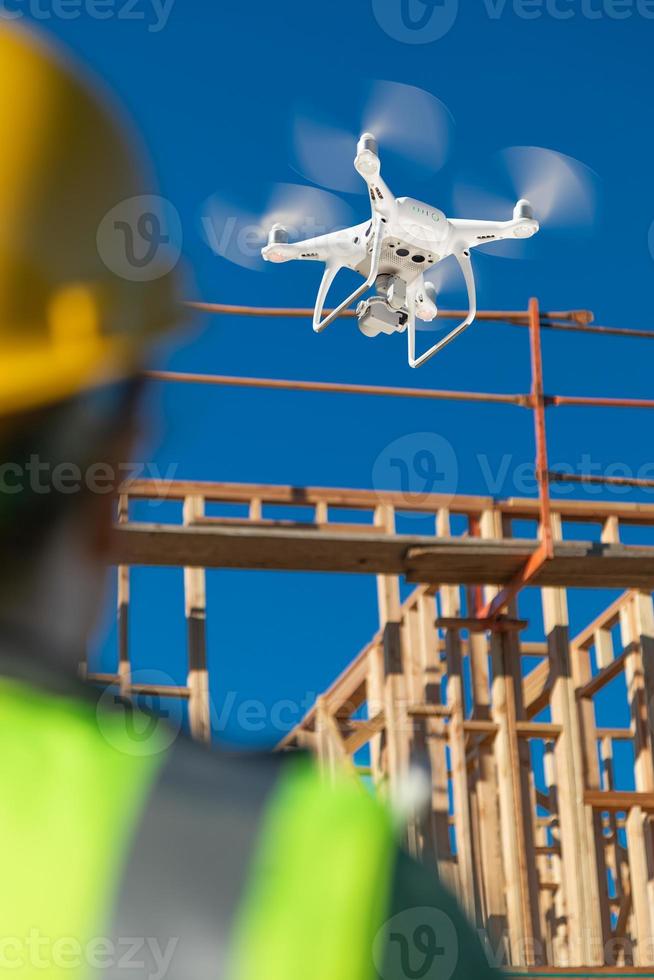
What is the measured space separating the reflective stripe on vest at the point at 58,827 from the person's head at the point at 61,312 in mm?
117

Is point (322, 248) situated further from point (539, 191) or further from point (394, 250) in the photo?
point (539, 191)

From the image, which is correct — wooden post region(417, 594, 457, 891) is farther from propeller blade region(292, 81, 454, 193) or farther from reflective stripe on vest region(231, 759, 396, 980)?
reflective stripe on vest region(231, 759, 396, 980)

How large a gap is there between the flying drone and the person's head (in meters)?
10.3

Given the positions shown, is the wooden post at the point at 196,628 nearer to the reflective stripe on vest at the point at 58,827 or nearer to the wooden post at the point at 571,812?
the wooden post at the point at 571,812

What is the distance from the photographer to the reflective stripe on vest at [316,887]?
818 millimetres

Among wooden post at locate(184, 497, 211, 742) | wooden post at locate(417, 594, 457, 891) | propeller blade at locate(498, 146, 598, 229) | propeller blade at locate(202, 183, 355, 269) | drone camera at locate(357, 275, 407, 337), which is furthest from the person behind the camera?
wooden post at locate(417, 594, 457, 891)

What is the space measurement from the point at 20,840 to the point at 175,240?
0.60 m

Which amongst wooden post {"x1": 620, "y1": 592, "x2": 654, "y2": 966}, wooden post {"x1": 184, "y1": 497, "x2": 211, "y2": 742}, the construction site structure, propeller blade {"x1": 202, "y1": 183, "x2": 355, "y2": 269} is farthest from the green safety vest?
wooden post {"x1": 620, "y1": 592, "x2": 654, "y2": 966}

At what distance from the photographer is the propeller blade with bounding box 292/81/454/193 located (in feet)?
38.1

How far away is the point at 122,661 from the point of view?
1326cm

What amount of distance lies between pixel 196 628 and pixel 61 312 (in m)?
12.0

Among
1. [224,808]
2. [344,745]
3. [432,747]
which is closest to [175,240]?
[224,808]

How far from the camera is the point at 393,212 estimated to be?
11.7 meters

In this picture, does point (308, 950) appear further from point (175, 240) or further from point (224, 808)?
point (175, 240)
